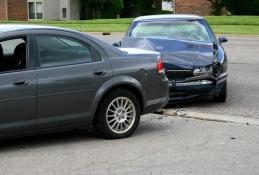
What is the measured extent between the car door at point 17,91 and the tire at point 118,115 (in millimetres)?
953

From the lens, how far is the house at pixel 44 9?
54269 mm

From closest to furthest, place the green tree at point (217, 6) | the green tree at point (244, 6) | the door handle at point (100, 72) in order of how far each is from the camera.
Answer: the door handle at point (100, 72) → the green tree at point (244, 6) → the green tree at point (217, 6)

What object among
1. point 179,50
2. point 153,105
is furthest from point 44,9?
point 153,105

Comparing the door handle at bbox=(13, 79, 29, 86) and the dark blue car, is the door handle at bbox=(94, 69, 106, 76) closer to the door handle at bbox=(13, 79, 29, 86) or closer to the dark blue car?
the door handle at bbox=(13, 79, 29, 86)

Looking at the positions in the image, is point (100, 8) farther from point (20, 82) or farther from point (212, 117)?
point (20, 82)

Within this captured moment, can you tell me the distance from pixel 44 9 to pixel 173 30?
150ft

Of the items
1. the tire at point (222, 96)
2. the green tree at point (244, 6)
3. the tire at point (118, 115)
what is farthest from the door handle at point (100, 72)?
the green tree at point (244, 6)

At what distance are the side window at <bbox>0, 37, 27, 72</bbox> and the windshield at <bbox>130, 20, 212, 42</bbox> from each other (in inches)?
178

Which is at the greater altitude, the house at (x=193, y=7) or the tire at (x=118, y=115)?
the house at (x=193, y=7)

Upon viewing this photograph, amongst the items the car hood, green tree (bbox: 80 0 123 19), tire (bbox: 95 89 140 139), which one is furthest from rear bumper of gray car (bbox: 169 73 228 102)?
green tree (bbox: 80 0 123 19)

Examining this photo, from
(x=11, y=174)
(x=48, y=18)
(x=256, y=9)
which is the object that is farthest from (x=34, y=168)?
(x=48, y=18)

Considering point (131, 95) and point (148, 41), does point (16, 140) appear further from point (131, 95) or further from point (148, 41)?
point (148, 41)

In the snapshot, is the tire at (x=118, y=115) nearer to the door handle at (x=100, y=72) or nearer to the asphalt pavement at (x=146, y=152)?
the asphalt pavement at (x=146, y=152)

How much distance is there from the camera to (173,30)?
11.6m
